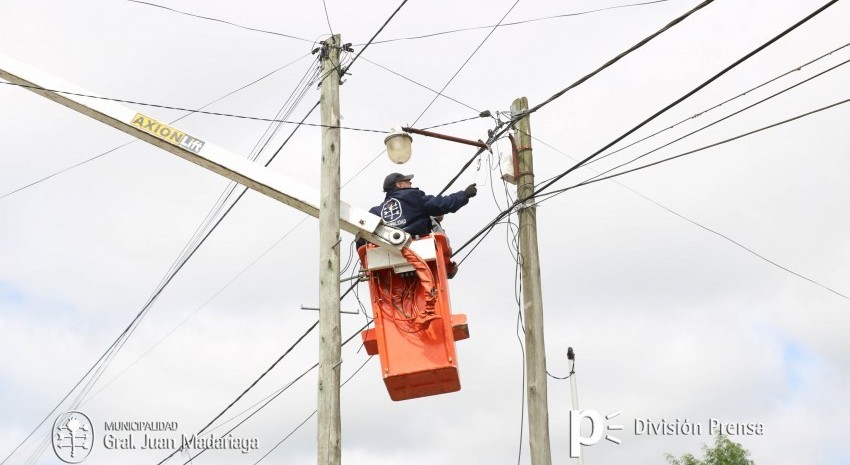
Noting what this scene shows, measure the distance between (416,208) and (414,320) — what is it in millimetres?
1232

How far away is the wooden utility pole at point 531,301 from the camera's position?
10.7 metres

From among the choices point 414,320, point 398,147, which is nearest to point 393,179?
point 398,147

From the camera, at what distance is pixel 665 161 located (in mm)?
11195

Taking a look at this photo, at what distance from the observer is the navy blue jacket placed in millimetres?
11391

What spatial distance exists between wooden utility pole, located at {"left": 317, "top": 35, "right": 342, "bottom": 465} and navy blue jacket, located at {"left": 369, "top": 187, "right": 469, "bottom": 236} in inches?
27.1

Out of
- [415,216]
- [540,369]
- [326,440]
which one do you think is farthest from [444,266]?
[326,440]

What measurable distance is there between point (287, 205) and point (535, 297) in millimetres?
2841

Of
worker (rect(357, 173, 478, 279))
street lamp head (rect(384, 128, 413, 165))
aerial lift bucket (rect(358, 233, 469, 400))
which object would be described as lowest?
aerial lift bucket (rect(358, 233, 469, 400))

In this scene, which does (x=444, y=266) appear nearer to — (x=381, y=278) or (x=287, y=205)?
(x=381, y=278)

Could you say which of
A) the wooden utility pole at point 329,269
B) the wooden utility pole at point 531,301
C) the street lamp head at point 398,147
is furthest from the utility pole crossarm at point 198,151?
the wooden utility pole at point 531,301

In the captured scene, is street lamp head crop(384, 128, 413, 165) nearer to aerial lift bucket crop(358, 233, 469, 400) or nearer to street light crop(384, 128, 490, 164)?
street light crop(384, 128, 490, 164)

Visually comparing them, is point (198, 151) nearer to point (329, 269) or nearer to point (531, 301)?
point (329, 269)

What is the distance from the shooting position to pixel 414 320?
11.1 meters

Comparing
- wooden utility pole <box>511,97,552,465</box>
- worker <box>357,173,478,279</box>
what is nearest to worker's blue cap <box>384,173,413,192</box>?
worker <box>357,173,478,279</box>
